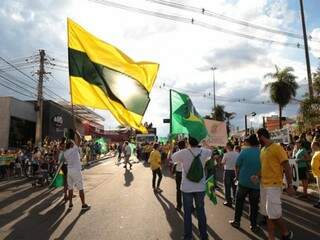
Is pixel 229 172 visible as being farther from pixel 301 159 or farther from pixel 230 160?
pixel 301 159

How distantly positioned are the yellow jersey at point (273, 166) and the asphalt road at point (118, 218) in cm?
163

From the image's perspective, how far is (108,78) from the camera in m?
11.6

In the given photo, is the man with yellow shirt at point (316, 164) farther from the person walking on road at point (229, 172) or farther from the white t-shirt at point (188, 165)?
the white t-shirt at point (188, 165)

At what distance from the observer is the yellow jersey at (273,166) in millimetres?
7781

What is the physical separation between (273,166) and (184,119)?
811 centimetres

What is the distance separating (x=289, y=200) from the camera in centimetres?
1452

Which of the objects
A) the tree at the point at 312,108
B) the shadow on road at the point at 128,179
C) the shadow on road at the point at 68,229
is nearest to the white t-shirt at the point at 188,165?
the shadow on road at the point at 68,229

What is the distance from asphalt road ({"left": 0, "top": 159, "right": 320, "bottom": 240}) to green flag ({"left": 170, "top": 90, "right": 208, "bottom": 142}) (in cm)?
204

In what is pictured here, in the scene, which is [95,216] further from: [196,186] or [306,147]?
[306,147]

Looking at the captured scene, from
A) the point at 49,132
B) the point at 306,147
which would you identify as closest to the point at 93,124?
the point at 49,132

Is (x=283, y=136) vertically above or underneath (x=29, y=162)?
above

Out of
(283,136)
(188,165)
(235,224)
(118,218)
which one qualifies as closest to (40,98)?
(283,136)

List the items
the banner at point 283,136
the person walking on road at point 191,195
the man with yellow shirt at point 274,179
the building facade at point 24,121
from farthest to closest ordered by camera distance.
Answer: the building facade at point 24,121, the banner at point 283,136, the person walking on road at point 191,195, the man with yellow shirt at point 274,179

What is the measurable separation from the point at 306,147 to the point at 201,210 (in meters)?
8.66
